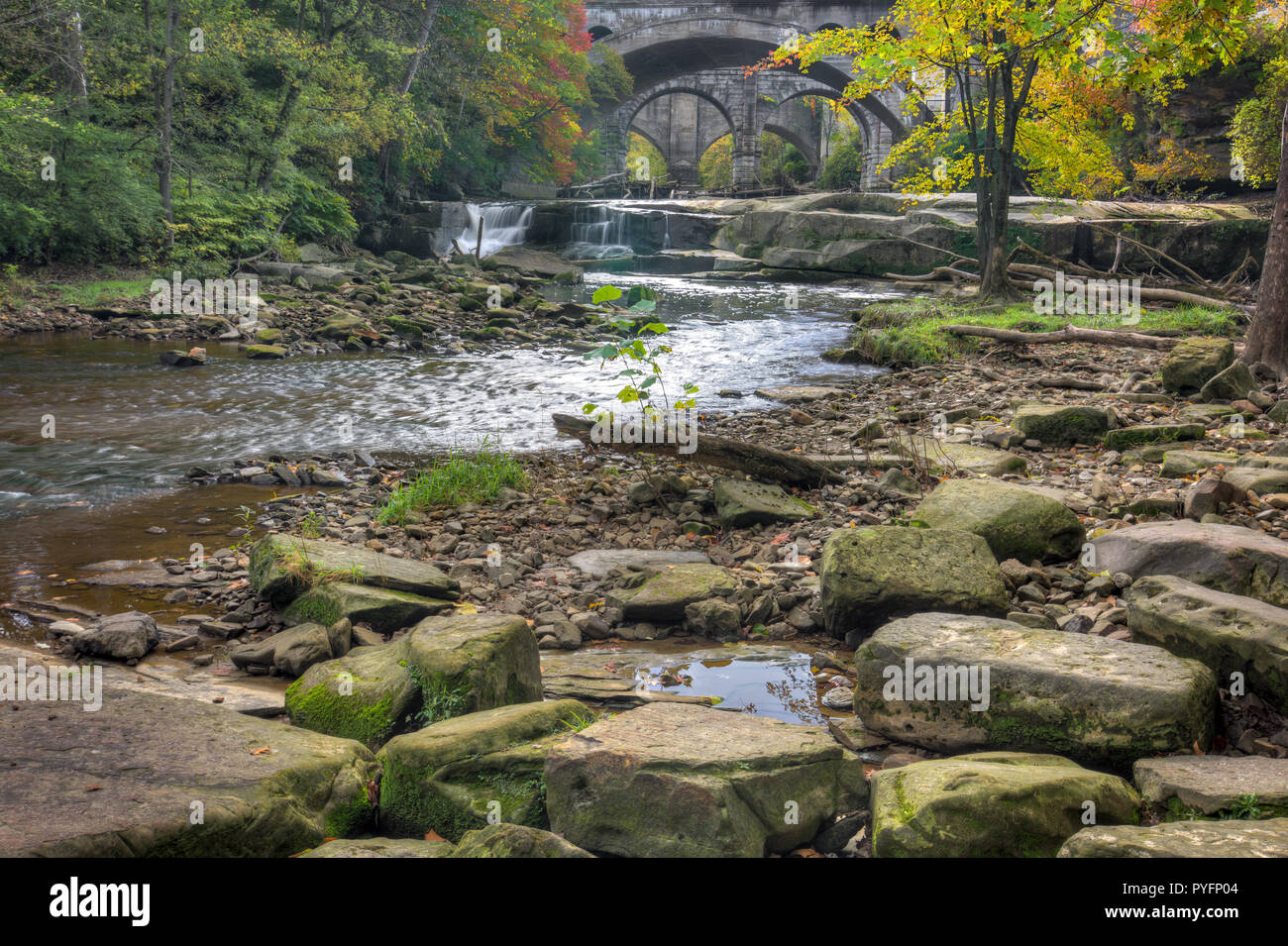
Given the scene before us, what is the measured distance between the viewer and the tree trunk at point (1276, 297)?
8445 millimetres

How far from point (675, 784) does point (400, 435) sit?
7546 millimetres

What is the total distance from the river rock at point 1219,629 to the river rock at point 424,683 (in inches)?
101

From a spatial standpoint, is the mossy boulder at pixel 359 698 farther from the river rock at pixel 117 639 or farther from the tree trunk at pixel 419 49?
the tree trunk at pixel 419 49

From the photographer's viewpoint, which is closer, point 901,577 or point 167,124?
point 901,577

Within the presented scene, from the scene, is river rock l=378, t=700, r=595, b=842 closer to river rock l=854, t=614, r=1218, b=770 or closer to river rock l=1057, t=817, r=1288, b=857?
river rock l=854, t=614, r=1218, b=770

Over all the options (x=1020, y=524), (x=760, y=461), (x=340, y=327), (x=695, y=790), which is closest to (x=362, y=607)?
(x=695, y=790)

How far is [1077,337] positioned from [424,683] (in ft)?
35.5

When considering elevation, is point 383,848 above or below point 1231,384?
below

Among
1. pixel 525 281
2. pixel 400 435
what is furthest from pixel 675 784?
pixel 525 281

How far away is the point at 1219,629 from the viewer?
3.36 m

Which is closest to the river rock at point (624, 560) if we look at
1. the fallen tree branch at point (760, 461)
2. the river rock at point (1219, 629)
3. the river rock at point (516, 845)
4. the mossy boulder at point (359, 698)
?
the fallen tree branch at point (760, 461)

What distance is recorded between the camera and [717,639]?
15.6ft

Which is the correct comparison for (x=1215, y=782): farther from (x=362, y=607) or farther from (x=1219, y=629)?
(x=362, y=607)

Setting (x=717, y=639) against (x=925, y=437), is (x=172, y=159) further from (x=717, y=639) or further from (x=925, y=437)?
(x=717, y=639)
